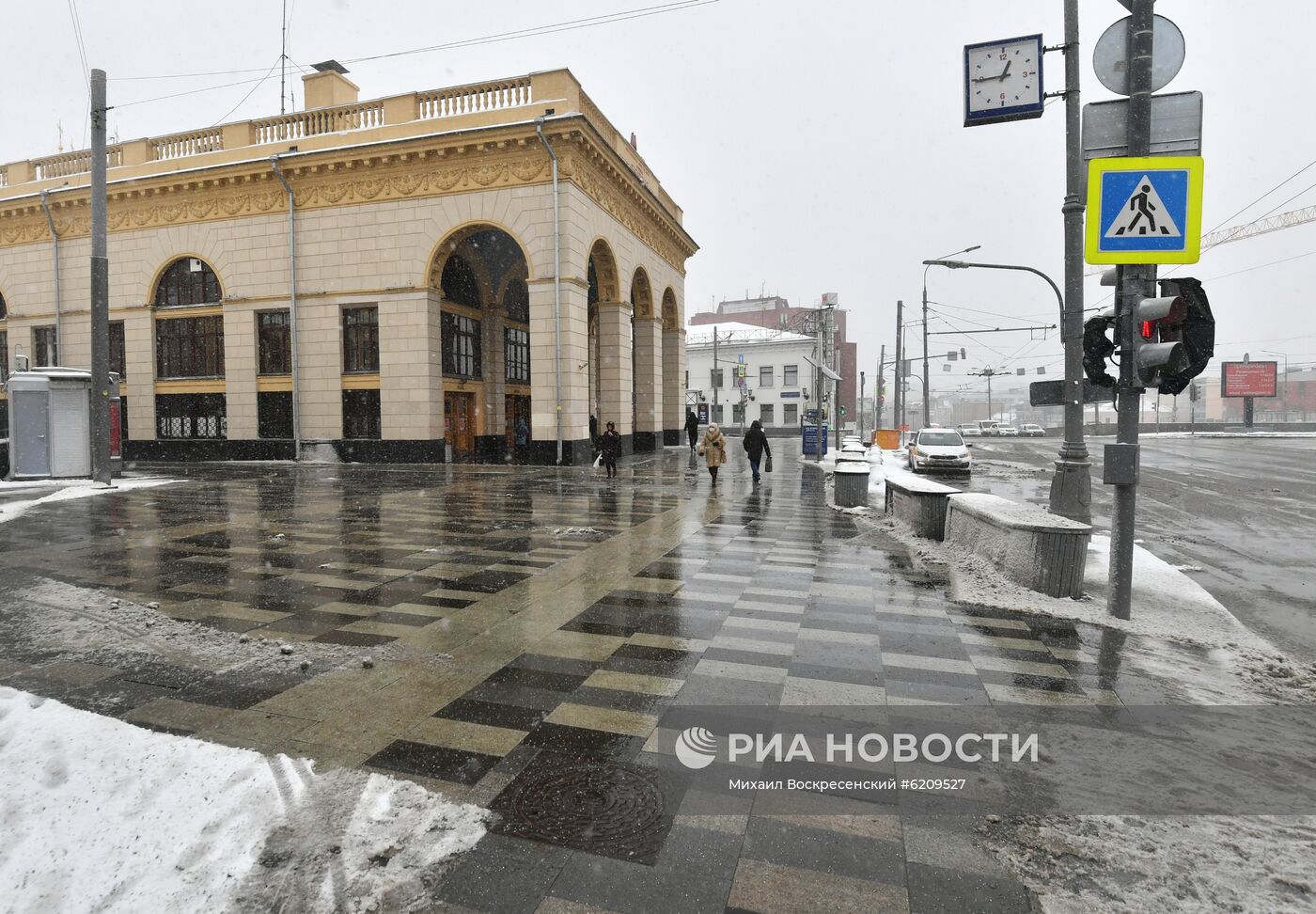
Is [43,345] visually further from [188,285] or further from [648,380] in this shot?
[648,380]

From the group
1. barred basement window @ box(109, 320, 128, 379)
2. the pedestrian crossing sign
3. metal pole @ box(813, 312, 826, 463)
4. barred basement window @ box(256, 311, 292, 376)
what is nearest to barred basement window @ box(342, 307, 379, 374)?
barred basement window @ box(256, 311, 292, 376)

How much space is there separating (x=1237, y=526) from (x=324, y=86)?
29.8 meters

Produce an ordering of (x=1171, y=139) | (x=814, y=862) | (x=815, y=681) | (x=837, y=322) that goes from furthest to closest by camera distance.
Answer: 1. (x=837, y=322)
2. (x=1171, y=139)
3. (x=815, y=681)
4. (x=814, y=862)

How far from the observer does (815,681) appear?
15.1 ft

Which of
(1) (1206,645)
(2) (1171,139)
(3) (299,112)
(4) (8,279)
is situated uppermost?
(3) (299,112)

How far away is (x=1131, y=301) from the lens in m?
6.00

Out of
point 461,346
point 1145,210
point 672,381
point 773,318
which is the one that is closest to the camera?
point 1145,210

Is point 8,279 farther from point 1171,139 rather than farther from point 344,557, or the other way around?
point 1171,139

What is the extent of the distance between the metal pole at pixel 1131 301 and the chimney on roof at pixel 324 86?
26713 mm

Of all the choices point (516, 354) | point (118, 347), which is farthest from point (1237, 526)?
point (118, 347)

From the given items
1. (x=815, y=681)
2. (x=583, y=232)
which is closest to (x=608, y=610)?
(x=815, y=681)

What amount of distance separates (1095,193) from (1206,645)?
12.2 feet

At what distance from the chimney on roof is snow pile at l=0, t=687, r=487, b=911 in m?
28.0

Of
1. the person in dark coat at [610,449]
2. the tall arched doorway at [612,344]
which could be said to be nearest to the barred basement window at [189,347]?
the tall arched doorway at [612,344]
